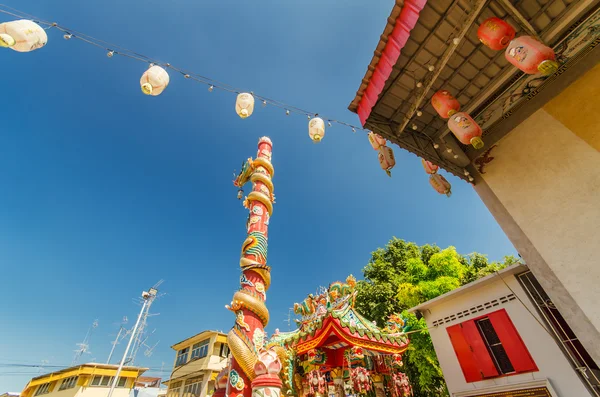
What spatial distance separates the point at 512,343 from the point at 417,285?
8.24 meters

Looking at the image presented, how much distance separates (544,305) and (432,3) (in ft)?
25.4

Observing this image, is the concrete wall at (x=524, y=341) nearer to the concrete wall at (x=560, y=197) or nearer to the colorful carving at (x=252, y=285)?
the concrete wall at (x=560, y=197)

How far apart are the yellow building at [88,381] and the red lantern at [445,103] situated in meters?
33.5

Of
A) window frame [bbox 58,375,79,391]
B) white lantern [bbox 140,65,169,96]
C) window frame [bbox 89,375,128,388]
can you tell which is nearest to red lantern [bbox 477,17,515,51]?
white lantern [bbox 140,65,169,96]

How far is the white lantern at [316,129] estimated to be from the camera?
7957mm

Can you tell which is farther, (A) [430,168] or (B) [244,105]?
(B) [244,105]

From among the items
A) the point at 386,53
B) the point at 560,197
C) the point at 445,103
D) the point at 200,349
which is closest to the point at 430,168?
the point at 445,103

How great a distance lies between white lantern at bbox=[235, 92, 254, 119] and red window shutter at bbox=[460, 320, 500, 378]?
371 inches

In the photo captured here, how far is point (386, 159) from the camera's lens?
6324 mm

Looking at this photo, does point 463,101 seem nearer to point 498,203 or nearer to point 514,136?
point 514,136

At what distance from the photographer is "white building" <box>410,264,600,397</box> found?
626cm

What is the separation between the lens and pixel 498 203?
5191mm

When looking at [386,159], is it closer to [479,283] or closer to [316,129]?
[316,129]

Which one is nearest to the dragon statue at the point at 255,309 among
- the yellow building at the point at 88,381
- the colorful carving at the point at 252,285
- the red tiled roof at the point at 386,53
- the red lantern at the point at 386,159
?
the colorful carving at the point at 252,285
